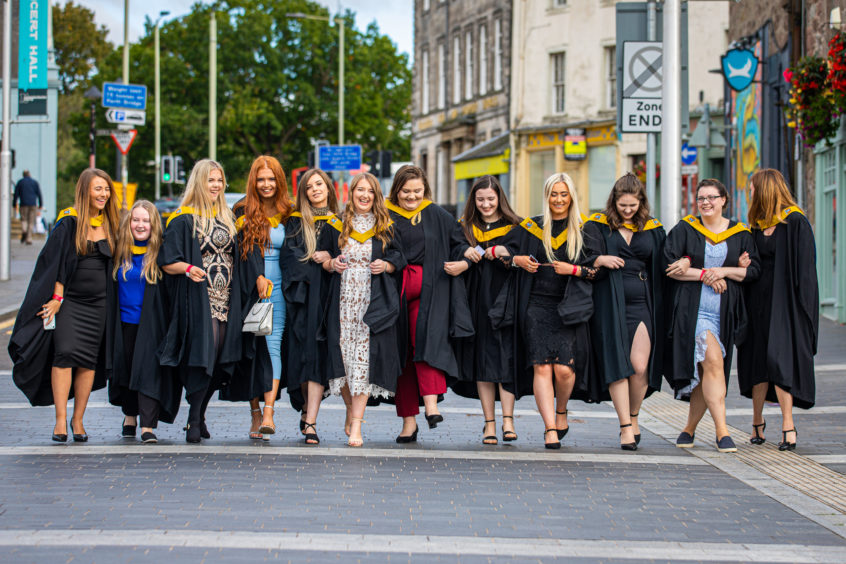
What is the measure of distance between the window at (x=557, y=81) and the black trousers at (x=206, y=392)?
3419cm

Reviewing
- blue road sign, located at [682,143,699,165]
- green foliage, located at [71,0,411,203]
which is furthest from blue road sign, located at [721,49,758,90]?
green foliage, located at [71,0,411,203]

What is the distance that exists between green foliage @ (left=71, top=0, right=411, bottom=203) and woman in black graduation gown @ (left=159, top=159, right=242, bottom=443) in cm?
5155

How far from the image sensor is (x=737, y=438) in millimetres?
9328

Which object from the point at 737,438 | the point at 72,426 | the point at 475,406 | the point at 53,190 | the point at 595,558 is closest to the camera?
the point at 595,558

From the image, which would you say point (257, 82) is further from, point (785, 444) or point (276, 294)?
point (785, 444)

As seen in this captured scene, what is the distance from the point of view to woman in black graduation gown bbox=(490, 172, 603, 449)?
28.3 feet

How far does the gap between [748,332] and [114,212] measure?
456cm

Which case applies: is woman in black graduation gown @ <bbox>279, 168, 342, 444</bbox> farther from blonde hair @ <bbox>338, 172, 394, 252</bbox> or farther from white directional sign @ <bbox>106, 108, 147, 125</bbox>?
white directional sign @ <bbox>106, 108, 147, 125</bbox>

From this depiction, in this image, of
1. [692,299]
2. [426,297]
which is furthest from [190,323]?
[692,299]

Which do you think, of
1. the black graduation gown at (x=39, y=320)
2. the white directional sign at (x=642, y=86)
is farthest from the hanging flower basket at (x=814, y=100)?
the black graduation gown at (x=39, y=320)

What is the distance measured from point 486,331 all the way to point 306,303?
1.28m

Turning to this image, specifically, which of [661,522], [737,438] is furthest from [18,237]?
[661,522]

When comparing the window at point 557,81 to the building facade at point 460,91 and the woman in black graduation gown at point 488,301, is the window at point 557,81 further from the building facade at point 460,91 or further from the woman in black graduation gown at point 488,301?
the woman in black graduation gown at point 488,301

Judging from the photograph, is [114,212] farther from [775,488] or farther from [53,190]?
[53,190]
